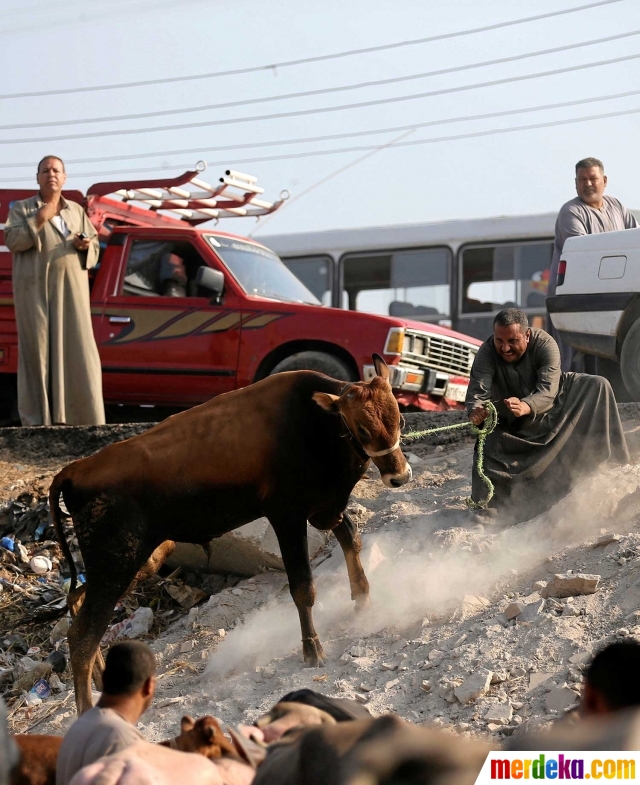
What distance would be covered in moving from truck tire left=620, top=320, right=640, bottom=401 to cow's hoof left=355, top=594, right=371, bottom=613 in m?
3.47

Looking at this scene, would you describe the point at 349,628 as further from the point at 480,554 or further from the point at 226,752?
the point at 226,752

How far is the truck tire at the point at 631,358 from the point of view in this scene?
8.83 m

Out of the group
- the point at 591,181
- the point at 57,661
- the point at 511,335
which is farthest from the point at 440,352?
the point at 57,661

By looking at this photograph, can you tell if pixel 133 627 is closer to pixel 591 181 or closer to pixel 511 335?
pixel 511 335

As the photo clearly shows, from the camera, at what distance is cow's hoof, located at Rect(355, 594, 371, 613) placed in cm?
655

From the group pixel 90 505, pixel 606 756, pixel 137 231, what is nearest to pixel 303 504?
pixel 90 505

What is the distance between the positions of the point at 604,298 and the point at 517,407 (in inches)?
89.8

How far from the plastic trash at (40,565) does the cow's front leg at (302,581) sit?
3293mm

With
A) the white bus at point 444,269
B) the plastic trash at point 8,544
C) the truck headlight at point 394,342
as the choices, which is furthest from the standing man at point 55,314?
the white bus at point 444,269

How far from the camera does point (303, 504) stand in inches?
242

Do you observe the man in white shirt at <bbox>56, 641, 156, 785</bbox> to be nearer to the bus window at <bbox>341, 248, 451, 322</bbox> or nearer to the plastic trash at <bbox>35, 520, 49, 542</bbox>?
the plastic trash at <bbox>35, 520, 49, 542</bbox>

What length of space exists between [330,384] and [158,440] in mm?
994

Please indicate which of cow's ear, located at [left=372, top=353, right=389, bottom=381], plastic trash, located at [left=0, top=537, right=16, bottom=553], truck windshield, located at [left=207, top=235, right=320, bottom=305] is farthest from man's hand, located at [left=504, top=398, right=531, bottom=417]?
truck windshield, located at [left=207, top=235, right=320, bottom=305]

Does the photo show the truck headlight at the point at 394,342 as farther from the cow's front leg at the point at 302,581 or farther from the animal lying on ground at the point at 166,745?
the animal lying on ground at the point at 166,745
